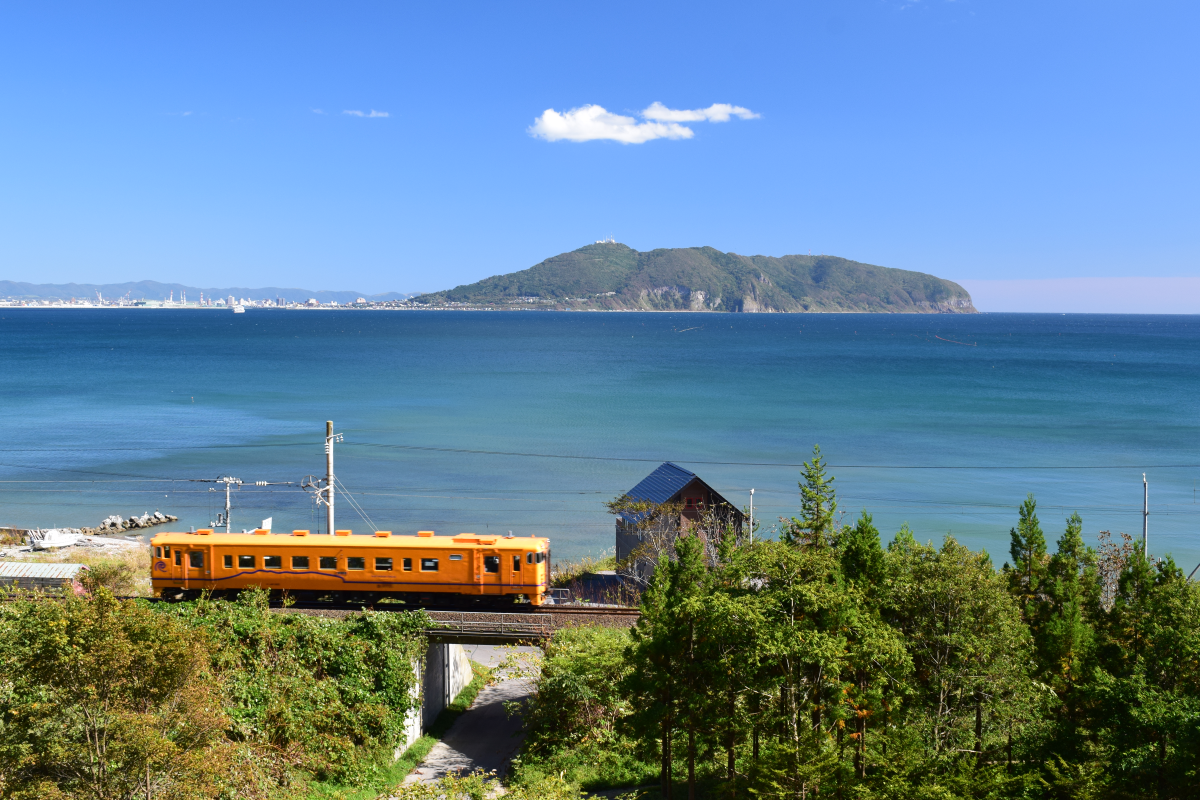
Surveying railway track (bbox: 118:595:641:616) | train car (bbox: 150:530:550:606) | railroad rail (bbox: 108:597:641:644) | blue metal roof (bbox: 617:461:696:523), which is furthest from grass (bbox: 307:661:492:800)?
blue metal roof (bbox: 617:461:696:523)

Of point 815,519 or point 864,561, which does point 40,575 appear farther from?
point 864,561

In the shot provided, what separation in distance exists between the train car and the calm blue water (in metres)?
18.5

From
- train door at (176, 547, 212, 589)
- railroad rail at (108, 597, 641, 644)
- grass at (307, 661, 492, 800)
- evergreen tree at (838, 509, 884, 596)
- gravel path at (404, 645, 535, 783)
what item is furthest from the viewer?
train door at (176, 547, 212, 589)

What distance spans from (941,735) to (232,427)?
69894 millimetres

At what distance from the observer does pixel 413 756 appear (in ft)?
81.9

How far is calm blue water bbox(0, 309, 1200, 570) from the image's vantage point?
52.7m

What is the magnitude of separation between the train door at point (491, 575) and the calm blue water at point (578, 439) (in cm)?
1843

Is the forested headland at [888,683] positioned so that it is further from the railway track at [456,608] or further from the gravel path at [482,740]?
the railway track at [456,608]

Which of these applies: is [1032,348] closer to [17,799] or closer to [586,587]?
[586,587]

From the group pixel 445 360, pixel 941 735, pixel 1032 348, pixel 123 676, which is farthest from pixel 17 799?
pixel 1032 348

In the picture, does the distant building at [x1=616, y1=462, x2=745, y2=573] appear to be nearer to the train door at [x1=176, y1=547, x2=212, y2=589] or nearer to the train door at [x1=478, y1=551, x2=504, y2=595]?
the train door at [x1=478, y1=551, x2=504, y2=595]

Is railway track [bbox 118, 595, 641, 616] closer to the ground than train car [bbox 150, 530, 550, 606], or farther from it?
closer to the ground

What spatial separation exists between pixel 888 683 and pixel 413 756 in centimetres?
1404

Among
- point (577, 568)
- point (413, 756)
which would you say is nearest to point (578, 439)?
point (577, 568)
